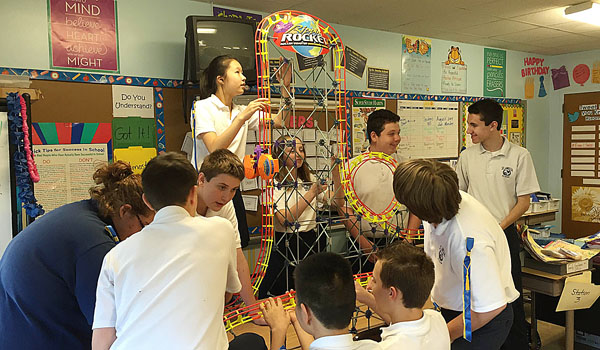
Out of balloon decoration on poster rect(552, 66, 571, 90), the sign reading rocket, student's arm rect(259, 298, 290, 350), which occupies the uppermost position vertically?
balloon decoration on poster rect(552, 66, 571, 90)

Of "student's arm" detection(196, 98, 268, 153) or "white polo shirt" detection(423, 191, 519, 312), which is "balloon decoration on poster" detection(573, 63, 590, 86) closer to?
"white polo shirt" detection(423, 191, 519, 312)

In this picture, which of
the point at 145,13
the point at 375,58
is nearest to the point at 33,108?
the point at 145,13

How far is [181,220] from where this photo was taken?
1.27 meters

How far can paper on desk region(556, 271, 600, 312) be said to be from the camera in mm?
2730

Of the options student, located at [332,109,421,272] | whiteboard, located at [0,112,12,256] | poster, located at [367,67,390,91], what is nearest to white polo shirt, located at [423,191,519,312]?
student, located at [332,109,421,272]

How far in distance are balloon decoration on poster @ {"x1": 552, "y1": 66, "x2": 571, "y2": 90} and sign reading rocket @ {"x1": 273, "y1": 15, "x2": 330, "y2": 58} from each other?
4.77 meters

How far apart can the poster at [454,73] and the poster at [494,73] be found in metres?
0.35

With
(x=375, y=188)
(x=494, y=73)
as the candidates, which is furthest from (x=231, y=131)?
(x=494, y=73)

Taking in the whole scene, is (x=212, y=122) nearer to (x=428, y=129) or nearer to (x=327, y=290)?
(x=327, y=290)

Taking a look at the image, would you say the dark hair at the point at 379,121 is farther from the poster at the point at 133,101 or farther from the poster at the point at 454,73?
the poster at the point at 454,73

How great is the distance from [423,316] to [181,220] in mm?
765

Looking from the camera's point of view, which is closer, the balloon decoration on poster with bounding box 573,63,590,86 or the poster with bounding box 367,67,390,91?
the poster with bounding box 367,67,390,91

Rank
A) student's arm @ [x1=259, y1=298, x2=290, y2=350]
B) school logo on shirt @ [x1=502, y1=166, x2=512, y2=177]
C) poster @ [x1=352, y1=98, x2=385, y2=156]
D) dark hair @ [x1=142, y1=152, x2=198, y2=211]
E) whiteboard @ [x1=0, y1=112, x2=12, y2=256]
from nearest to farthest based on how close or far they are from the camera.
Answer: dark hair @ [x1=142, y1=152, x2=198, y2=211]
student's arm @ [x1=259, y1=298, x2=290, y2=350]
whiteboard @ [x1=0, y1=112, x2=12, y2=256]
school logo on shirt @ [x1=502, y1=166, x2=512, y2=177]
poster @ [x1=352, y1=98, x2=385, y2=156]

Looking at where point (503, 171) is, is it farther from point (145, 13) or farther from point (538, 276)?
point (145, 13)
